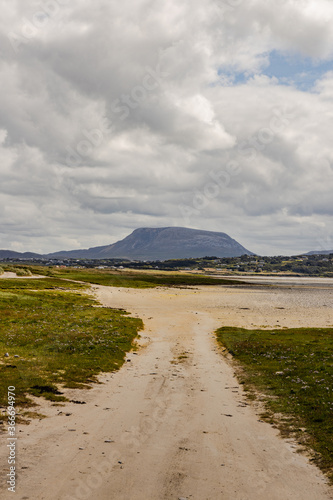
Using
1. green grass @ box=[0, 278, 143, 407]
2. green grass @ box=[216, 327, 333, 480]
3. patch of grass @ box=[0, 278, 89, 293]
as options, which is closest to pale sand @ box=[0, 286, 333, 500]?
green grass @ box=[216, 327, 333, 480]

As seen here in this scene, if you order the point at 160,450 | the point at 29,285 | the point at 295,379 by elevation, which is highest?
the point at 29,285

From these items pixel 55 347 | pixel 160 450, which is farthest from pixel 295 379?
pixel 55 347

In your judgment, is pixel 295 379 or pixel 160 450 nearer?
pixel 160 450

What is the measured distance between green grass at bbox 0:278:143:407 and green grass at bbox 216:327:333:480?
11084 millimetres

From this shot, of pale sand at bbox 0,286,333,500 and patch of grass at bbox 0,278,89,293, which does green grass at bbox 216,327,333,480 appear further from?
patch of grass at bbox 0,278,89,293

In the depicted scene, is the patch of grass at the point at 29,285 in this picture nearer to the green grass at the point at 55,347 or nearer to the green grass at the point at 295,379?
the green grass at the point at 55,347

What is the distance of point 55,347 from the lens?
31375 millimetres

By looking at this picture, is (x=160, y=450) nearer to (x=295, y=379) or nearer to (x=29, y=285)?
(x=295, y=379)

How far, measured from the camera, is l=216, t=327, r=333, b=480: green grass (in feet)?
52.7

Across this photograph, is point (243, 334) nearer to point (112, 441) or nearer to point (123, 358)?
point (123, 358)

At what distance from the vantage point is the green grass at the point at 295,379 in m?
16.1

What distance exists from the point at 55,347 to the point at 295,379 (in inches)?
766

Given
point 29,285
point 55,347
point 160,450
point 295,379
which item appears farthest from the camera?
point 29,285

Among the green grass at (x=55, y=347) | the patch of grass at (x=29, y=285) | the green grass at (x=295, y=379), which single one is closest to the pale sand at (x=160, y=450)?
the green grass at (x=295, y=379)
